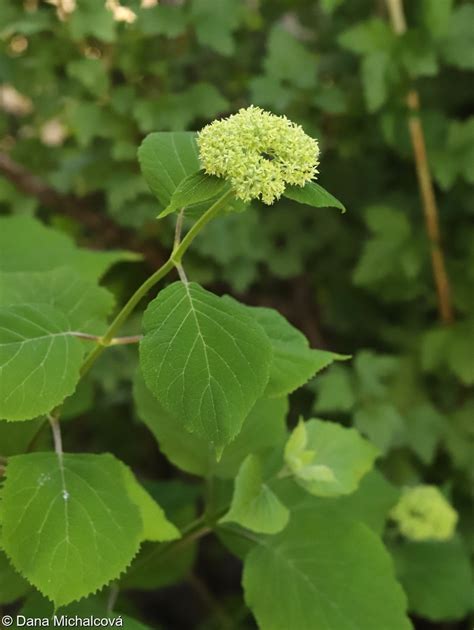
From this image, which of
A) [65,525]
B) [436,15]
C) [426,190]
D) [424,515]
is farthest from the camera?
[426,190]

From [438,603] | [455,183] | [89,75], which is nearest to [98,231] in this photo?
[89,75]

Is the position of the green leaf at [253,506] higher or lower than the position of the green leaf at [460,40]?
lower

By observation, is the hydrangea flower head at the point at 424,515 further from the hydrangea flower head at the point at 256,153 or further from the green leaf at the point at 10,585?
the hydrangea flower head at the point at 256,153

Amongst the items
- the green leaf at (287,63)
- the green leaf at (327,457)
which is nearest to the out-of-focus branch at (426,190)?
the green leaf at (287,63)

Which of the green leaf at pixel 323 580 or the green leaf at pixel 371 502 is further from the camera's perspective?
the green leaf at pixel 371 502

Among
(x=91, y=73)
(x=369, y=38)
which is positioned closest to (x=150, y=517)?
(x=91, y=73)

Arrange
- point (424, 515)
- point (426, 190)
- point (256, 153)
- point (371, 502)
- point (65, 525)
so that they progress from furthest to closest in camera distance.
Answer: point (426, 190) < point (424, 515) < point (371, 502) < point (65, 525) < point (256, 153)

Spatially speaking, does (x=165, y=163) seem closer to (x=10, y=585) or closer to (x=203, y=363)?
(x=203, y=363)
